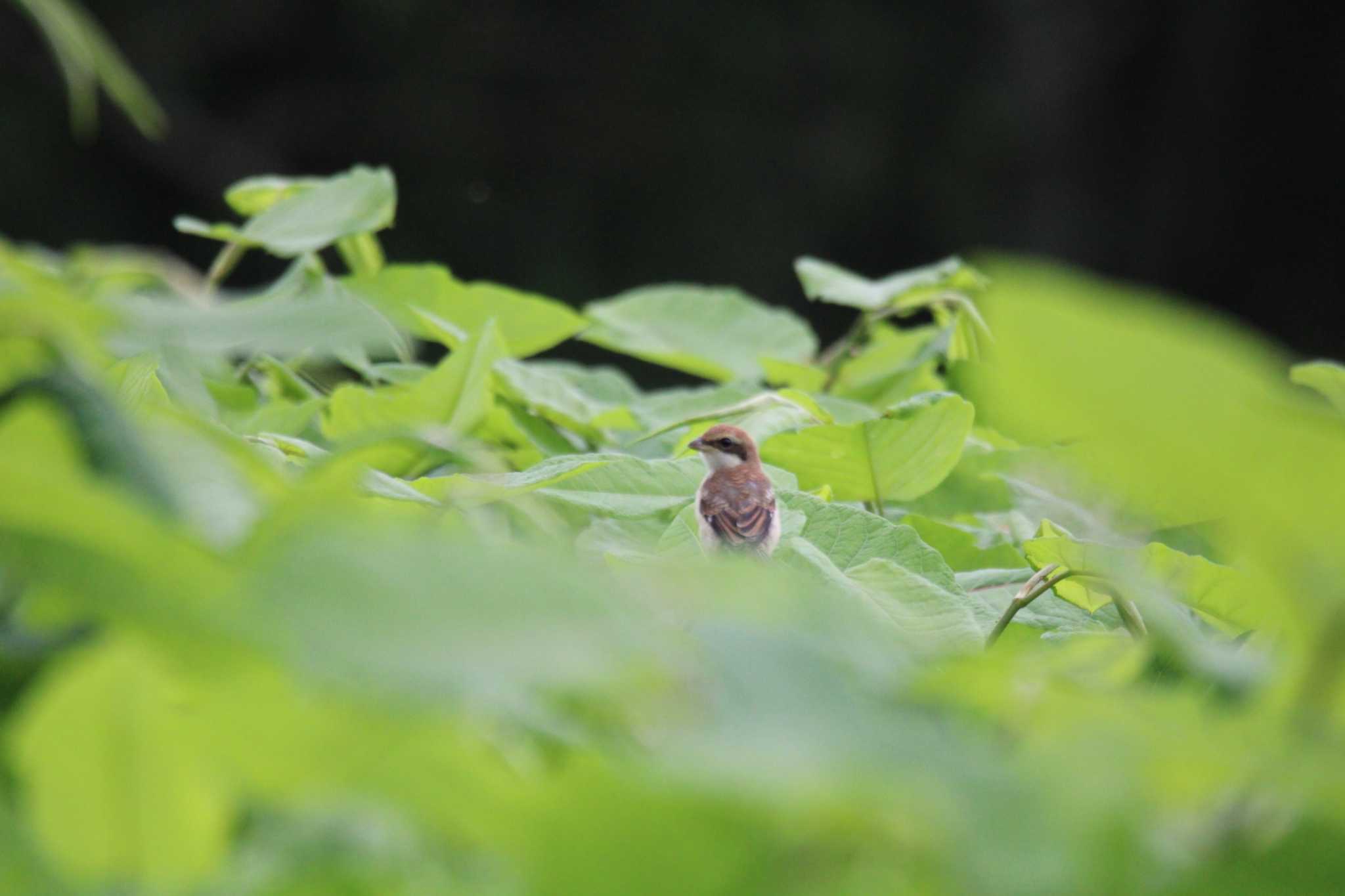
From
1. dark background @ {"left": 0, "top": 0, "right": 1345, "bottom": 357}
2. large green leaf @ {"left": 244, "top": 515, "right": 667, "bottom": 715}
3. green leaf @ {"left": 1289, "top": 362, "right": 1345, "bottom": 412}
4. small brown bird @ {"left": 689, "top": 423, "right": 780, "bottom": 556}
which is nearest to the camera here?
large green leaf @ {"left": 244, "top": 515, "right": 667, "bottom": 715}

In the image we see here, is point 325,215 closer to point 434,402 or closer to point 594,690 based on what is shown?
point 434,402

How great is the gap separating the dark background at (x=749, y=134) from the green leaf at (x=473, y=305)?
270 inches

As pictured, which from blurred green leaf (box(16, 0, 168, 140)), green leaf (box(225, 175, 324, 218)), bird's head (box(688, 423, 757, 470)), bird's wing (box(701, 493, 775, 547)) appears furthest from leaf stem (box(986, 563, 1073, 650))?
bird's head (box(688, 423, 757, 470))

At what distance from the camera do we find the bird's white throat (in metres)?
2.09

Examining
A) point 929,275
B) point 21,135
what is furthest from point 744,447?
point 21,135

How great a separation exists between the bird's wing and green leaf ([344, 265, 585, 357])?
0.87m

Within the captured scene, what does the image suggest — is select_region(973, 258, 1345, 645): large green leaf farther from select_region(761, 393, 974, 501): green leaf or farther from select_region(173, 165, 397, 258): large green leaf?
select_region(173, 165, 397, 258): large green leaf

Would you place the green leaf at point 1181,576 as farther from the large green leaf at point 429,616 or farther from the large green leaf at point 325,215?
the large green leaf at point 325,215

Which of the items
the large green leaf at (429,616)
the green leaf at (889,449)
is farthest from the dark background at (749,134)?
the large green leaf at (429,616)

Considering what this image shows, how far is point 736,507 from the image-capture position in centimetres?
208

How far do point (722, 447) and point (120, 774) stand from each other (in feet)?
6.43

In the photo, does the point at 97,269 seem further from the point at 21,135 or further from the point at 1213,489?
the point at 21,135

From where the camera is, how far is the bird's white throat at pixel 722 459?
6.85 feet

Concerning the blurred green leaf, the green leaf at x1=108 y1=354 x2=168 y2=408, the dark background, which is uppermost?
the blurred green leaf
